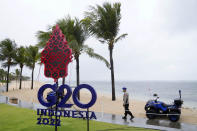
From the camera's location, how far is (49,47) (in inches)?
258

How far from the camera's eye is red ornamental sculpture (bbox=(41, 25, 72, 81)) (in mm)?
Answer: 6375

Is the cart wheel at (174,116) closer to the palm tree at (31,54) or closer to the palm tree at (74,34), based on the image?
the palm tree at (74,34)

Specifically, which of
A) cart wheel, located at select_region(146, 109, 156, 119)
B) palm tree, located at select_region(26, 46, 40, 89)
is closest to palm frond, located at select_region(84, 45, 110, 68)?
cart wheel, located at select_region(146, 109, 156, 119)

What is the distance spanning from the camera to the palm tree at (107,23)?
15242mm

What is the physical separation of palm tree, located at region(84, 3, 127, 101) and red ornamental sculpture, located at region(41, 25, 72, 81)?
9092 mm

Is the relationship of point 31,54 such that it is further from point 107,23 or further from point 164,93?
point 164,93

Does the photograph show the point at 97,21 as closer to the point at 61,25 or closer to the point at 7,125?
the point at 61,25

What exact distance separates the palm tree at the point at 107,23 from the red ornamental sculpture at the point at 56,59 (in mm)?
9092

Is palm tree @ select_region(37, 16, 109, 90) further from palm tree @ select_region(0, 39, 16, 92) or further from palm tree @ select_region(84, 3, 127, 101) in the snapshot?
palm tree @ select_region(0, 39, 16, 92)

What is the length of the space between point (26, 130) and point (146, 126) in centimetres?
521

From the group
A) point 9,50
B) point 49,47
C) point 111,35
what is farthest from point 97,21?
point 9,50

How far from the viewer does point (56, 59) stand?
252 inches

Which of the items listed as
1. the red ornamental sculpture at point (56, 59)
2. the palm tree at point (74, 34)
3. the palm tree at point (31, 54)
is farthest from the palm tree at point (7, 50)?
the red ornamental sculpture at point (56, 59)

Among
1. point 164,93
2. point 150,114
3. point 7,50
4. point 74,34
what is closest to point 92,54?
point 74,34
